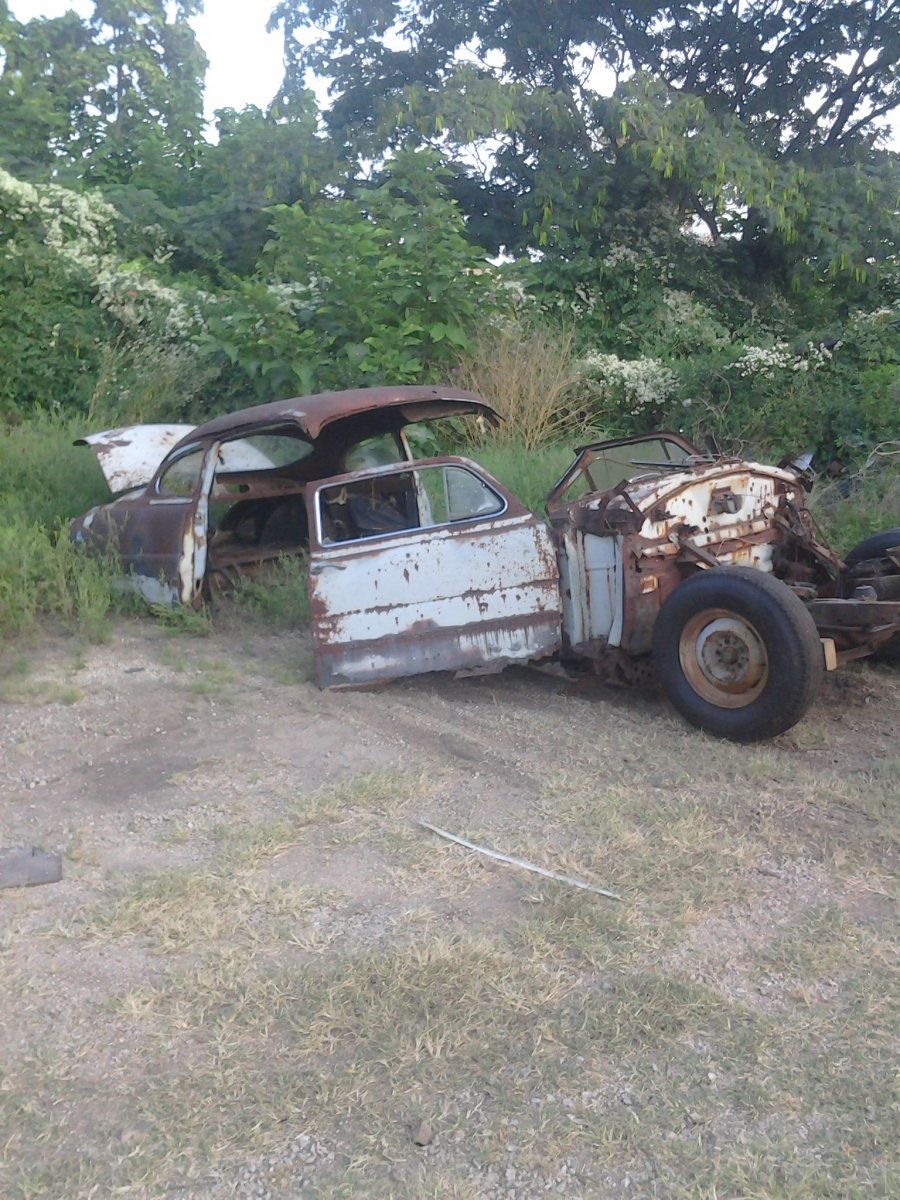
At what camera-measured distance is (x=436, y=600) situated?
6320 mm

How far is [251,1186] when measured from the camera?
2.74 meters

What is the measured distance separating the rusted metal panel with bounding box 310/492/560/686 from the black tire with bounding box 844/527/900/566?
2011mm

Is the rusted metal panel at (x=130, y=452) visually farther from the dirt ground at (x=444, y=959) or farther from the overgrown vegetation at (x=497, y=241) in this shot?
the dirt ground at (x=444, y=959)

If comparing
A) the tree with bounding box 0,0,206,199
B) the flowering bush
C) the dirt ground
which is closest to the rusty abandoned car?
the dirt ground

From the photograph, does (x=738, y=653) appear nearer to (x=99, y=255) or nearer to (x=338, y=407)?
(x=338, y=407)

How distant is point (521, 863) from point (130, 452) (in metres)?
5.75

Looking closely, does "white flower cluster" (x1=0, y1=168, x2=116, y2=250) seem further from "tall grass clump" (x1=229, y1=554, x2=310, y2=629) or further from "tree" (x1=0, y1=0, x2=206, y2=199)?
"tall grass clump" (x1=229, y1=554, x2=310, y2=629)

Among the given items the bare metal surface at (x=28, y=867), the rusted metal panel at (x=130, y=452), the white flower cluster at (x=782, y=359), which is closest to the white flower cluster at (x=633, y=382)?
the white flower cluster at (x=782, y=359)

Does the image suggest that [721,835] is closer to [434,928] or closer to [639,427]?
[434,928]

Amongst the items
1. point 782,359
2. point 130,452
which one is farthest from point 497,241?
point 130,452

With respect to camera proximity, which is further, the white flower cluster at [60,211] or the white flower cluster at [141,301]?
the white flower cluster at [60,211]

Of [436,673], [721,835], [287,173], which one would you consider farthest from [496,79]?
[721,835]

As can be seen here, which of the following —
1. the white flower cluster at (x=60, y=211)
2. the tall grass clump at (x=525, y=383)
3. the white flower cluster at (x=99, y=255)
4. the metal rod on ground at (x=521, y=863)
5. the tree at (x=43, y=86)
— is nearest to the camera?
the metal rod on ground at (x=521, y=863)

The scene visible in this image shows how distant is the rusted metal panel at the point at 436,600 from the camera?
6234mm
